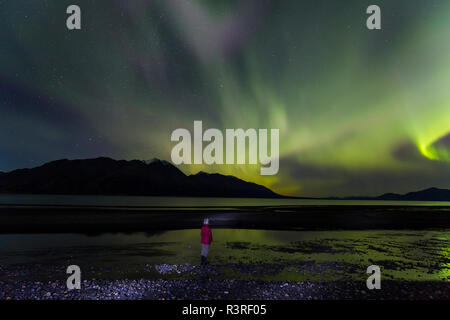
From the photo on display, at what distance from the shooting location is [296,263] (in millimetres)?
18234

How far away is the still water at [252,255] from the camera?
16.3 meters

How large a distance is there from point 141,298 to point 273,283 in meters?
5.83

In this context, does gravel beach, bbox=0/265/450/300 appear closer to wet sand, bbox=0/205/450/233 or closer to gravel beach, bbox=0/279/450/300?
gravel beach, bbox=0/279/450/300

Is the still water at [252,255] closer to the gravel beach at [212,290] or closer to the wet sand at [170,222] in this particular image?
the gravel beach at [212,290]

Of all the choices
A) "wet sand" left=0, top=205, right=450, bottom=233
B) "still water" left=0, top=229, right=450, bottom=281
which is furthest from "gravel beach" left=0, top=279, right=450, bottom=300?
"wet sand" left=0, top=205, right=450, bottom=233

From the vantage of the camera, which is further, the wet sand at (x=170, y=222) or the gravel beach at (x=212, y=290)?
the wet sand at (x=170, y=222)

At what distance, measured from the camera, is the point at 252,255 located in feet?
67.9

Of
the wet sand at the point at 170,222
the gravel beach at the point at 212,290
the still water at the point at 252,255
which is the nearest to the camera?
the gravel beach at the point at 212,290

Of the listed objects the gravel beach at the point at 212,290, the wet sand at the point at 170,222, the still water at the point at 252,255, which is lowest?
the wet sand at the point at 170,222

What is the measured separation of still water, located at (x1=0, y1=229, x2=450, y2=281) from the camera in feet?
53.5

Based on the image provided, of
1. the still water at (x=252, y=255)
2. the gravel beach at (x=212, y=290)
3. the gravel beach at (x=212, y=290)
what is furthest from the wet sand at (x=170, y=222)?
the gravel beach at (x=212, y=290)

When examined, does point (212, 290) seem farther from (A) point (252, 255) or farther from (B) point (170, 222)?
(B) point (170, 222)

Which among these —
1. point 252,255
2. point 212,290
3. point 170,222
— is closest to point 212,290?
point 212,290
